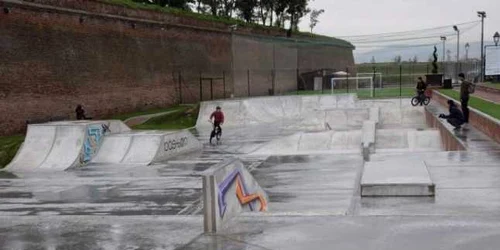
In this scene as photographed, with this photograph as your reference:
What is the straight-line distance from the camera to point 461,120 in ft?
66.0

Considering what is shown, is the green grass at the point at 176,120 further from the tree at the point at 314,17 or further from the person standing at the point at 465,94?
the tree at the point at 314,17

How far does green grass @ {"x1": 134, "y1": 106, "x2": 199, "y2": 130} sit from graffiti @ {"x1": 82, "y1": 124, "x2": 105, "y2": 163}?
9617 mm

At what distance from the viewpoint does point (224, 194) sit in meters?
7.73

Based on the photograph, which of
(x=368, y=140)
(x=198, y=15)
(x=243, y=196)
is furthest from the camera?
(x=198, y=15)

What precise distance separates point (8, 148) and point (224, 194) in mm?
16541

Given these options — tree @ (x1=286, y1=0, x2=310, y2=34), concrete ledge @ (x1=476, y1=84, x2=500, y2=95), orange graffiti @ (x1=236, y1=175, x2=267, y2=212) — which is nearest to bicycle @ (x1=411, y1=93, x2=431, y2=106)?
concrete ledge @ (x1=476, y1=84, x2=500, y2=95)

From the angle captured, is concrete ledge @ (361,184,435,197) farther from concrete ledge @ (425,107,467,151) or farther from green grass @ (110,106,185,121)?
green grass @ (110,106,185,121)

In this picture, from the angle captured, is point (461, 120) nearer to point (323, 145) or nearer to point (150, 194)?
point (323, 145)

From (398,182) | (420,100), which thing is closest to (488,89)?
(420,100)

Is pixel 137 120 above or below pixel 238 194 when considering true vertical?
below

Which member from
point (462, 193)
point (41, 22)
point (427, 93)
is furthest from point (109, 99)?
point (462, 193)

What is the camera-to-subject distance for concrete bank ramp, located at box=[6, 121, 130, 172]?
20234mm

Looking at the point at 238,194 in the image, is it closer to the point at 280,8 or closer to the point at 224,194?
the point at 224,194

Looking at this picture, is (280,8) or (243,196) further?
(280,8)
